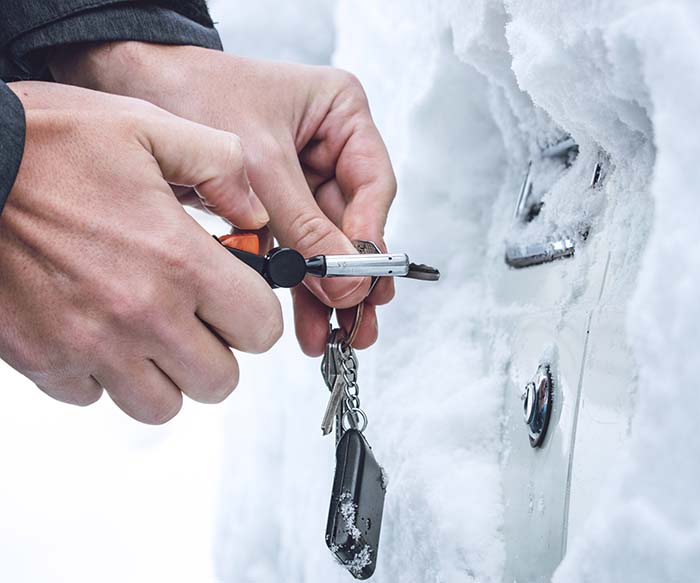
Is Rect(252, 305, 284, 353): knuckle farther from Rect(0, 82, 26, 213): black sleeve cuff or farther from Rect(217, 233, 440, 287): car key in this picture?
A: Rect(0, 82, 26, 213): black sleeve cuff

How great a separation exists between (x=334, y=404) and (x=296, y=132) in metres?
0.31

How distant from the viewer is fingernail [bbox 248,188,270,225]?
1.97 ft

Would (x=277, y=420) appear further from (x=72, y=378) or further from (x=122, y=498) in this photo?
(x=72, y=378)

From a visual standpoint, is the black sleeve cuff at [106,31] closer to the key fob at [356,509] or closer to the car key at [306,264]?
the car key at [306,264]

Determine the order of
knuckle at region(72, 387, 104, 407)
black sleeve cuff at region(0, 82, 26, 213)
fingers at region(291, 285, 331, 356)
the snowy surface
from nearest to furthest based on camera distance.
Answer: the snowy surface, black sleeve cuff at region(0, 82, 26, 213), knuckle at region(72, 387, 104, 407), fingers at region(291, 285, 331, 356)

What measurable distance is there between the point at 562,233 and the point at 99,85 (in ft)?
1.69

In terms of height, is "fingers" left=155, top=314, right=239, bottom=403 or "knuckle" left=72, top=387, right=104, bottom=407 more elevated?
"fingers" left=155, top=314, right=239, bottom=403

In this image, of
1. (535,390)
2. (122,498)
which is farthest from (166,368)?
(122,498)

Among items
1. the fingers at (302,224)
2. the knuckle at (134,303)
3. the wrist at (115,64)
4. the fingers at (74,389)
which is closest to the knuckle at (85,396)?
the fingers at (74,389)

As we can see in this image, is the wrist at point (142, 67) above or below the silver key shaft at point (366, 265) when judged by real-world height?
above

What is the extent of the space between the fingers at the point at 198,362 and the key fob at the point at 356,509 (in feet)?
0.39

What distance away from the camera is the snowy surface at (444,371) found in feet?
1.19

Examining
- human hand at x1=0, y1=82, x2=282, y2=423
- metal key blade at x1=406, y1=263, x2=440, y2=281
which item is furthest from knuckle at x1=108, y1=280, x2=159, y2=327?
metal key blade at x1=406, y1=263, x2=440, y2=281

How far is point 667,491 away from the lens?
35 centimetres
